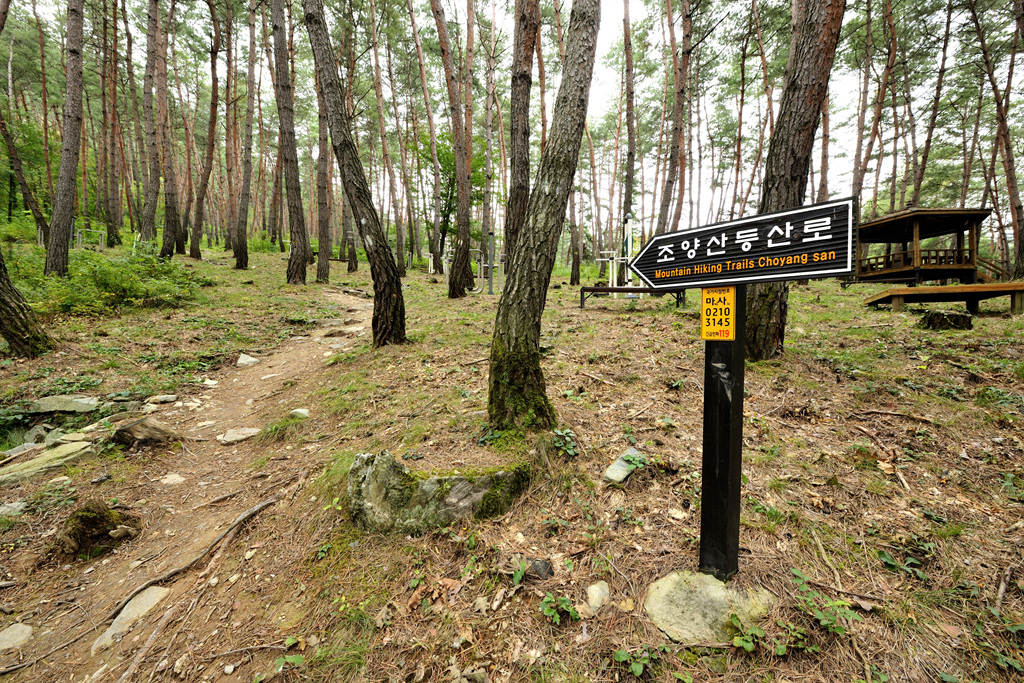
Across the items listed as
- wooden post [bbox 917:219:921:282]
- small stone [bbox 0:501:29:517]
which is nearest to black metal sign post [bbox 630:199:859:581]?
small stone [bbox 0:501:29:517]

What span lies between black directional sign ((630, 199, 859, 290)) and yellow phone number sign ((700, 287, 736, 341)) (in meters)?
0.06

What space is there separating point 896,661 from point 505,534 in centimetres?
201

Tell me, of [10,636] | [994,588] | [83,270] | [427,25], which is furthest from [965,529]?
[427,25]

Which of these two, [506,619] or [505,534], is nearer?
[506,619]

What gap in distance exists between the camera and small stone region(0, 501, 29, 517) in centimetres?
306

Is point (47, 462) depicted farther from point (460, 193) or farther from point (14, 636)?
point (460, 193)

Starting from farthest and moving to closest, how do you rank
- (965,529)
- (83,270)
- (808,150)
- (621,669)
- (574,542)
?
(83,270)
(808,150)
(574,542)
(965,529)
(621,669)

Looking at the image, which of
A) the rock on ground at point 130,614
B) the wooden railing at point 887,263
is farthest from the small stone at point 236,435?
the wooden railing at point 887,263

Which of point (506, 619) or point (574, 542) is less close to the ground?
point (574, 542)

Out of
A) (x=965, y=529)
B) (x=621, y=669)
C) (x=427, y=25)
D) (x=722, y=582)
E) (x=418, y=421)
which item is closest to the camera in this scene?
(x=621, y=669)

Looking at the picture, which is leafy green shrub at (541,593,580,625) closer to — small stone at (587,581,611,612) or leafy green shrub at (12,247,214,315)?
small stone at (587,581,611,612)

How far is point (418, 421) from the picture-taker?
391 cm

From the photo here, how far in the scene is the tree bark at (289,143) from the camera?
34.0ft

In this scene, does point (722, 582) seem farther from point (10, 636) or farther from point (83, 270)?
point (83, 270)
